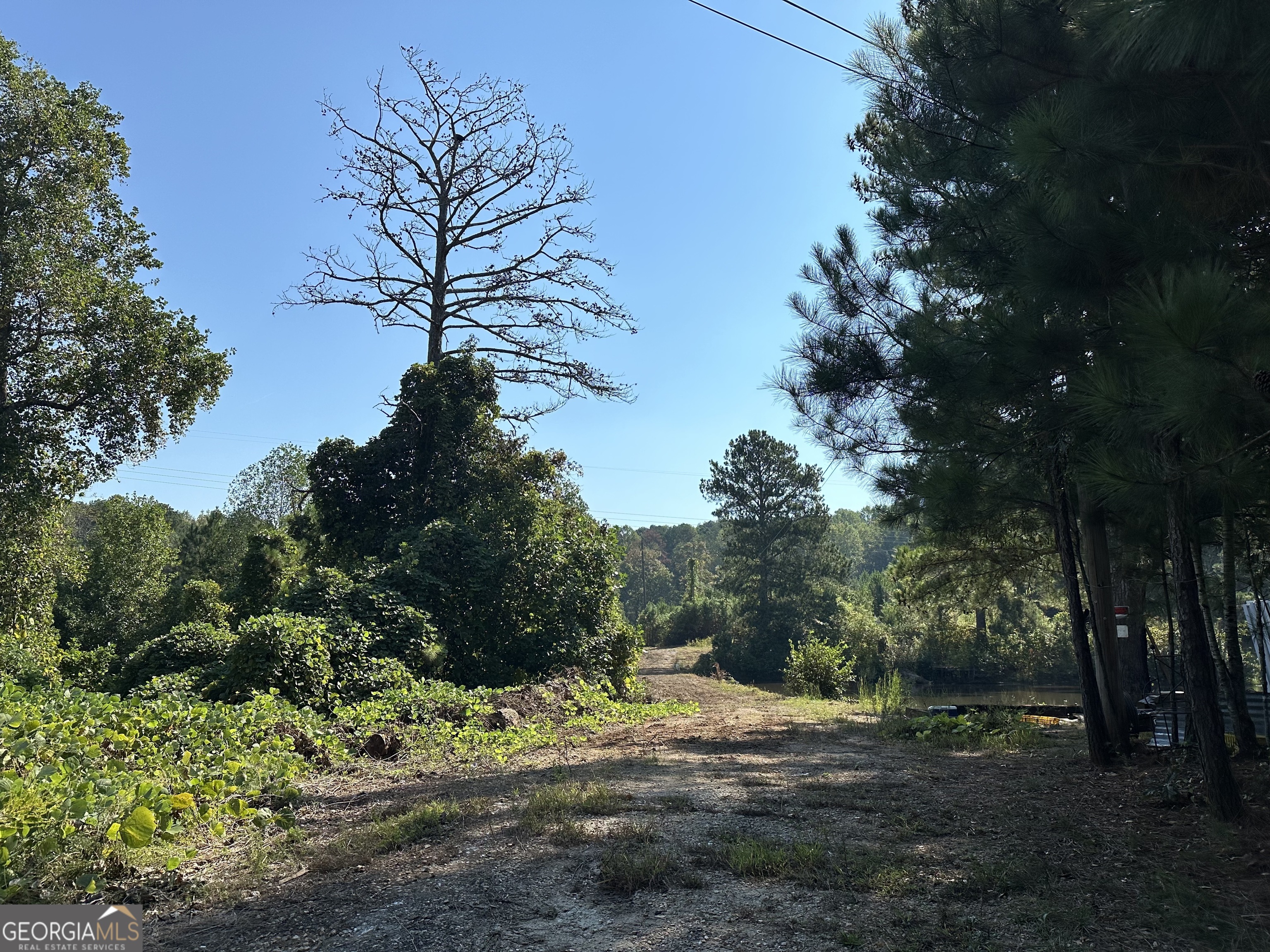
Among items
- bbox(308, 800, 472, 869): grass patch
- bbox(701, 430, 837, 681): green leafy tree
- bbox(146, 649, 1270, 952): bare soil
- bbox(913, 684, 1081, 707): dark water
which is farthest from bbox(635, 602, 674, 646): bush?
bbox(308, 800, 472, 869): grass patch

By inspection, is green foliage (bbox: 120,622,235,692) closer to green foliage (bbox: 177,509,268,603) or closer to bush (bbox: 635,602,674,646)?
green foliage (bbox: 177,509,268,603)

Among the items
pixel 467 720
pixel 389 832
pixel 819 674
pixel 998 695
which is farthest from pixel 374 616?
pixel 998 695

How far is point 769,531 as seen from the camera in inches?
1650

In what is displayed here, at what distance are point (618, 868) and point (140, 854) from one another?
225cm

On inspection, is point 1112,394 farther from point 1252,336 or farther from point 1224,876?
point 1224,876

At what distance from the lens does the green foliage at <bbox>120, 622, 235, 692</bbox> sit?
362 inches

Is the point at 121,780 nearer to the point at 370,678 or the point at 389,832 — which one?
the point at 389,832

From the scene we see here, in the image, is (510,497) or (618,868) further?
(510,497)

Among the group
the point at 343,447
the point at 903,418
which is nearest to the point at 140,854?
the point at 903,418

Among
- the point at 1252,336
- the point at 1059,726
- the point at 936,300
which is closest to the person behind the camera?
the point at 1252,336

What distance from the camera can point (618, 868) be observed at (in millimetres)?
3635

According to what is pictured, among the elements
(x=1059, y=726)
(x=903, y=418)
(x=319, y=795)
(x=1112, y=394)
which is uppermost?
(x=903, y=418)

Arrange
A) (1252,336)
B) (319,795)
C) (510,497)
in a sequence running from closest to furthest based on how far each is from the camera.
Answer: (1252,336)
(319,795)
(510,497)

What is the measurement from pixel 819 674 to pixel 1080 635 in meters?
11.4
